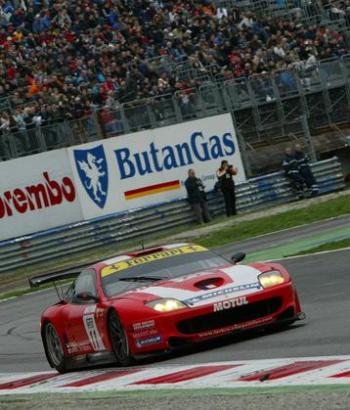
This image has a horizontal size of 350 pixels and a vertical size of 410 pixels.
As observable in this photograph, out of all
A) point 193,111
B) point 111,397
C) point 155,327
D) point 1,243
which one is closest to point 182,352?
point 155,327

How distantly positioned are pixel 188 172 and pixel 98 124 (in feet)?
8.67

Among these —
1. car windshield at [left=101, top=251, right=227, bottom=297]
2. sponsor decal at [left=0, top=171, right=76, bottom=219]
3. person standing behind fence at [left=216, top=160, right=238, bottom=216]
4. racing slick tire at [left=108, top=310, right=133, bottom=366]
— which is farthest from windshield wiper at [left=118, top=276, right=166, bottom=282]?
person standing behind fence at [left=216, top=160, right=238, bottom=216]

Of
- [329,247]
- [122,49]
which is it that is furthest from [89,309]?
[122,49]

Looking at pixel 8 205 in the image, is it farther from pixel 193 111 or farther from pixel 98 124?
pixel 193 111

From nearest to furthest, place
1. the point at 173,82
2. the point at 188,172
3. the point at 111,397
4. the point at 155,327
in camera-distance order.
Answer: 1. the point at 111,397
2. the point at 155,327
3. the point at 188,172
4. the point at 173,82

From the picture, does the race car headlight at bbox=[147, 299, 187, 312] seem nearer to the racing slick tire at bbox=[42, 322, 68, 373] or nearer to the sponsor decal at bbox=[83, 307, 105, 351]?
the sponsor decal at bbox=[83, 307, 105, 351]

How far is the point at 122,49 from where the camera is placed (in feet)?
116

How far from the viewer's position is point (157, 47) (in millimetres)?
36188

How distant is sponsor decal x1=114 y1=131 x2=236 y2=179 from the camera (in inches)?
1260

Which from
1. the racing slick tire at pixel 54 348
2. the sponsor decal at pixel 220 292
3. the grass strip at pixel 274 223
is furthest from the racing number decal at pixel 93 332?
the grass strip at pixel 274 223

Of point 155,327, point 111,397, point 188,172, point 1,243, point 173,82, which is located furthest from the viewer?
point 173,82

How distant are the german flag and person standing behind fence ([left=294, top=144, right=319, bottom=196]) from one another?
3321 mm

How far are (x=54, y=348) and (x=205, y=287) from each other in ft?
7.33

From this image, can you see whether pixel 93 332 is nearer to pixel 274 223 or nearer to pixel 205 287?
pixel 205 287
